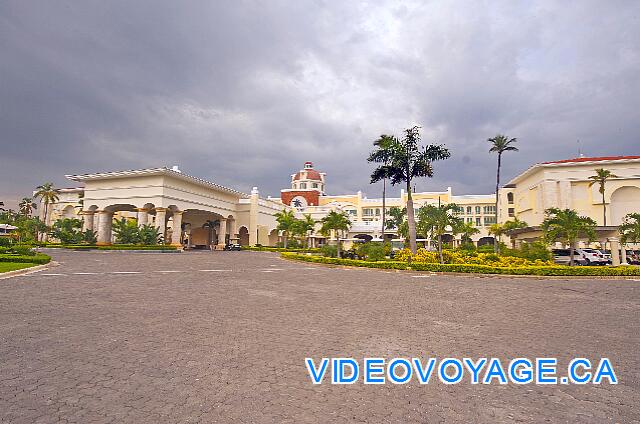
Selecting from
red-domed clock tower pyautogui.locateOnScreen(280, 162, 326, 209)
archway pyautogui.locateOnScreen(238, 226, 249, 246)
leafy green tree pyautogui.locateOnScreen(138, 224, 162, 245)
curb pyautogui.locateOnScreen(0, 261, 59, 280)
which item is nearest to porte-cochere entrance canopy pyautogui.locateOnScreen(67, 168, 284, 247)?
leafy green tree pyautogui.locateOnScreen(138, 224, 162, 245)

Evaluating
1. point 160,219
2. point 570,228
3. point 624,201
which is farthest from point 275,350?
point 624,201

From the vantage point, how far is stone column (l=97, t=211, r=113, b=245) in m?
46.5

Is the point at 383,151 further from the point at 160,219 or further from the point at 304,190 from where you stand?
the point at 304,190

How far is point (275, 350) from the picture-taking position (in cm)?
605

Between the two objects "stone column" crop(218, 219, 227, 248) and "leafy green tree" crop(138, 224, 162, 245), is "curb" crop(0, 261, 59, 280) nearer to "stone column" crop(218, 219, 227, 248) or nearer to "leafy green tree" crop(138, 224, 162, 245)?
"leafy green tree" crop(138, 224, 162, 245)

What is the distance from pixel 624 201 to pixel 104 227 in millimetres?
67687

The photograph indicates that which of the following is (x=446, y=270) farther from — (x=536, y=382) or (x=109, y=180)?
(x=109, y=180)

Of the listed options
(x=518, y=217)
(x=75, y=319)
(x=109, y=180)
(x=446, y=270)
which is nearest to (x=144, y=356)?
(x=75, y=319)

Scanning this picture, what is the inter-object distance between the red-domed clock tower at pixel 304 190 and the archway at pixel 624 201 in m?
58.2

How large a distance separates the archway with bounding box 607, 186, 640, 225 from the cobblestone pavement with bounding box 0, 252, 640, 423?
1728 inches

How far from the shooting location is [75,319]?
7.86m

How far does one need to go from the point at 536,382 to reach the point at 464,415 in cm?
185

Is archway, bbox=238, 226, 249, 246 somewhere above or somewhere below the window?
below

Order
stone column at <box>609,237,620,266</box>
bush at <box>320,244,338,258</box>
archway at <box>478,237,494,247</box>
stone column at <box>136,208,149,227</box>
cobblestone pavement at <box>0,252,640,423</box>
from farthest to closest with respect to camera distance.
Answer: archway at <box>478,237,494,247</box>, stone column at <box>136,208,149,227</box>, bush at <box>320,244,338,258</box>, stone column at <box>609,237,620,266</box>, cobblestone pavement at <box>0,252,640,423</box>
